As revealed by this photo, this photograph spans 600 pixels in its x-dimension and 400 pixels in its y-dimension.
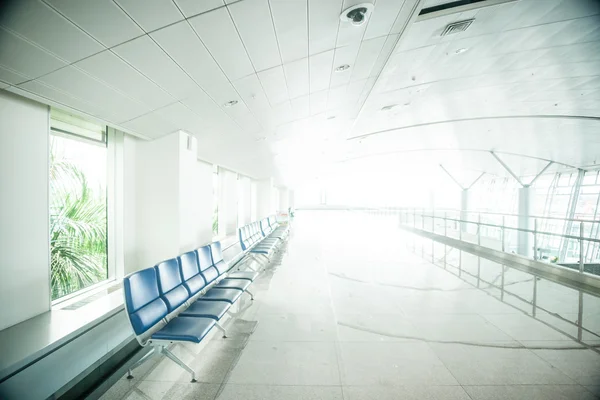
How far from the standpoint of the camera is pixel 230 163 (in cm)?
860

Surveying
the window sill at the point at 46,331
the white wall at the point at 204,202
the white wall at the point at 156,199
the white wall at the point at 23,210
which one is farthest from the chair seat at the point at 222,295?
the white wall at the point at 204,202

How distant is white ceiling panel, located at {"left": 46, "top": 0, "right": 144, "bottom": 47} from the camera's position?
1731 millimetres

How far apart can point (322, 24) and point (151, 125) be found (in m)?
2.99

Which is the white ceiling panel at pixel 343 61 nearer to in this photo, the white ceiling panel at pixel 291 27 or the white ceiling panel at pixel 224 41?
the white ceiling panel at pixel 291 27

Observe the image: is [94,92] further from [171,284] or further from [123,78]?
[171,284]

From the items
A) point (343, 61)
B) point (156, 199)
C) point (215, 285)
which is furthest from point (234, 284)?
point (343, 61)

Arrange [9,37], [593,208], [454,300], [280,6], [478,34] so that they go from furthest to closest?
1. [593,208]
2. [478,34]
3. [454,300]
4. [280,6]
5. [9,37]

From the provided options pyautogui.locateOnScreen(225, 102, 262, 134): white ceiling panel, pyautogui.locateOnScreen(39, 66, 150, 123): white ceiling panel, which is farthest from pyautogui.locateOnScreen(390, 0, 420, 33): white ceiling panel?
pyautogui.locateOnScreen(39, 66, 150, 123): white ceiling panel

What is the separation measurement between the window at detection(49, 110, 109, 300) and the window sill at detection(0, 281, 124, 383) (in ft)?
1.72

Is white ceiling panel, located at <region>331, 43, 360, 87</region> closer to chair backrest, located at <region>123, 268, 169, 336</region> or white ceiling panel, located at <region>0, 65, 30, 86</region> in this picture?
white ceiling panel, located at <region>0, 65, 30, 86</region>

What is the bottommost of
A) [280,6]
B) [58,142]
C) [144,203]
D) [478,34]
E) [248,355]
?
[248,355]

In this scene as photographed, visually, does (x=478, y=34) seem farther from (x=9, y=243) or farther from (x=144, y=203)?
(x=9, y=243)

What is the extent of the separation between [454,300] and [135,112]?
18.3 feet

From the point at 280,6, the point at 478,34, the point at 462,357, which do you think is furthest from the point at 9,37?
the point at 478,34
